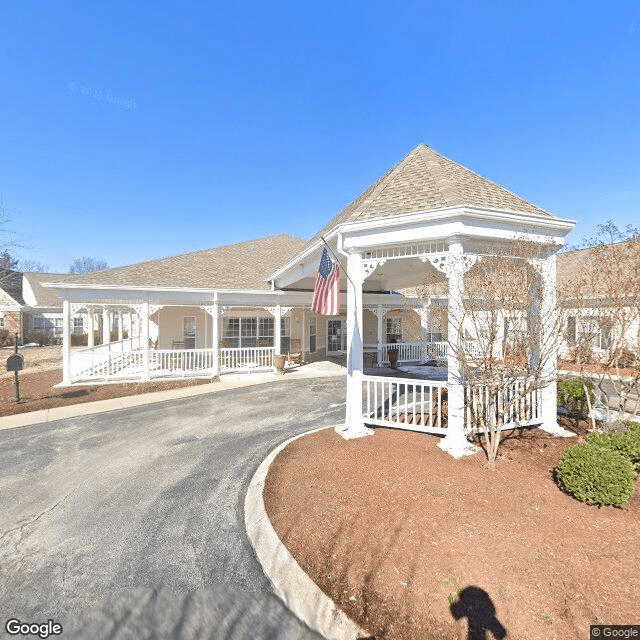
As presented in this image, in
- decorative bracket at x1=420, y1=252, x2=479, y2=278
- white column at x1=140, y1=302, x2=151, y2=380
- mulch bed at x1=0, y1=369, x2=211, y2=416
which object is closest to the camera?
decorative bracket at x1=420, y1=252, x2=479, y2=278

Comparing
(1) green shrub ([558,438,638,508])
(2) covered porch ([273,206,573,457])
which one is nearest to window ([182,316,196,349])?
(2) covered porch ([273,206,573,457])

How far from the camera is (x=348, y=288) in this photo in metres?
7.29

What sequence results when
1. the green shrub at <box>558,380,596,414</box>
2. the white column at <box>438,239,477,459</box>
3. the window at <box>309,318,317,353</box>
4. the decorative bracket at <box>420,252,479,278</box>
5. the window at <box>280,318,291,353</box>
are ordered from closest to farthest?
the white column at <box>438,239,477,459</box>
the decorative bracket at <box>420,252,479,278</box>
the green shrub at <box>558,380,596,414</box>
the window at <box>280,318,291,353</box>
the window at <box>309,318,317,353</box>

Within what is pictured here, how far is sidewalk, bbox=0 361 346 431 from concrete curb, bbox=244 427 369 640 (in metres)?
7.69

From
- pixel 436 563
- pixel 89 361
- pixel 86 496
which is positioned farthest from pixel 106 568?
pixel 89 361

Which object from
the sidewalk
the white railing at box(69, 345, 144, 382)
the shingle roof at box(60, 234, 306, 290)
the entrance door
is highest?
the shingle roof at box(60, 234, 306, 290)

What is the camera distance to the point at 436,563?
10.5 ft

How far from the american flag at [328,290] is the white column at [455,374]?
2.20 m

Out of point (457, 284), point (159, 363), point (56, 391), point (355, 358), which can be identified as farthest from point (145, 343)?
point (457, 284)

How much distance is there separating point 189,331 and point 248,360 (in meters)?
4.05

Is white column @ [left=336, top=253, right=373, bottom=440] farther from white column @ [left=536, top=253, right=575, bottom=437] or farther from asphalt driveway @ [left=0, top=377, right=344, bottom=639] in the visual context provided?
white column @ [left=536, top=253, right=575, bottom=437]

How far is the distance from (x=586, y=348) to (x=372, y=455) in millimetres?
5024

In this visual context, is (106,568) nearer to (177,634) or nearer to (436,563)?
(177,634)

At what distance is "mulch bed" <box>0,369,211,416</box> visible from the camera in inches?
394
